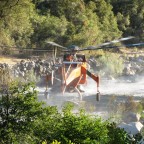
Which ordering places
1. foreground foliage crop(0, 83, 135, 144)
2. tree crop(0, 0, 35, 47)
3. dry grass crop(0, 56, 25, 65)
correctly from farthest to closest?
tree crop(0, 0, 35, 47) → dry grass crop(0, 56, 25, 65) → foreground foliage crop(0, 83, 135, 144)

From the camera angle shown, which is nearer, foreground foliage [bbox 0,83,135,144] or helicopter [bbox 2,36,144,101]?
foreground foliage [bbox 0,83,135,144]

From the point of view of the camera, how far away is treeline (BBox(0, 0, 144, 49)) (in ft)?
102

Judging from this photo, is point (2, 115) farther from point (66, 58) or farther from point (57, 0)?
point (57, 0)

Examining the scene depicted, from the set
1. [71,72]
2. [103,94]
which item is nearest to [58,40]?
[103,94]

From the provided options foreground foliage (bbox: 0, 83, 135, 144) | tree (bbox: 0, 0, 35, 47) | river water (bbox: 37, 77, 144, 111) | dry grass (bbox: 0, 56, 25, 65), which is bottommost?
river water (bbox: 37, 77, 144, 111)

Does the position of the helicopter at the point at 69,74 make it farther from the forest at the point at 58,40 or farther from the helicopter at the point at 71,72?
the forest at the point at 58,40

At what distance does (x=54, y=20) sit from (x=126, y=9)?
12.7m

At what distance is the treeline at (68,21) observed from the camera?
31092 millimetres

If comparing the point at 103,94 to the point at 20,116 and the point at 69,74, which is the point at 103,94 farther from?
the point at 20,116

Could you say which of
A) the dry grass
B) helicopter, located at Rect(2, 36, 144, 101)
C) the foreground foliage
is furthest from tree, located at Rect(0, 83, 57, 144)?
the dry grass

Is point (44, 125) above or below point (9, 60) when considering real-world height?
below

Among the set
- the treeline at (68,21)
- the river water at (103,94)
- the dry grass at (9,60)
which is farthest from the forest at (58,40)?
the river water at (103,94)

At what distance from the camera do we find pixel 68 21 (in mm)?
36344

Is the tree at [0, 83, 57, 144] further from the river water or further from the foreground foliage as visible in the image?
the river water
